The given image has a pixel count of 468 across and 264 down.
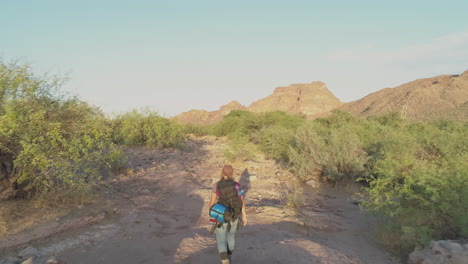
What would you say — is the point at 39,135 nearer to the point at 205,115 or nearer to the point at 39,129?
the point at 39,129

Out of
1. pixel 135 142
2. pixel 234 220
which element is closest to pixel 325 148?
pixel 234 220

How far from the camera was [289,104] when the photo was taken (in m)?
80.4

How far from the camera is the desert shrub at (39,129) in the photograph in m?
5.41

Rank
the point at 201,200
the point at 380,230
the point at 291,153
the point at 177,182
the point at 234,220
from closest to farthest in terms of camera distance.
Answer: the point at 234,220, the point at 380,230, the point at 201,200, the point at 177,182, the point at 291,153

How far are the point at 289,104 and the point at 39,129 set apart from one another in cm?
7720

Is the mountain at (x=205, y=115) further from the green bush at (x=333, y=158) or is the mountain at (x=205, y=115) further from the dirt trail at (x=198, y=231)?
the dirt trail at (x=198, y=231)

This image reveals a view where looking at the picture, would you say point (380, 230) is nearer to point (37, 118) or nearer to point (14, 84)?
point (37, 118)

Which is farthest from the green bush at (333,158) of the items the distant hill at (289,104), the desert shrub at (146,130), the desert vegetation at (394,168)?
the distant hill at (289,104)

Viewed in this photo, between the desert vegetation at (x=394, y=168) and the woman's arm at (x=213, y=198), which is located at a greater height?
the woman's arm at (x=213, y=198)

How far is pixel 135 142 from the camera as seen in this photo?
56.7 feet

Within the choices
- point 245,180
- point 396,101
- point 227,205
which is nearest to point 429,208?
point 227,205

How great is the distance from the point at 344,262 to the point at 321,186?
20.4ft

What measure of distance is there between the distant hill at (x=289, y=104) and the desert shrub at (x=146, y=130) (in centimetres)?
5470

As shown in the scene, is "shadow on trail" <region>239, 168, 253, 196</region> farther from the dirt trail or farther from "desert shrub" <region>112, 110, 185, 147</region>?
"desert shrub" <region>112, 110, 185, 147</region>
